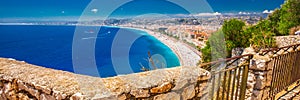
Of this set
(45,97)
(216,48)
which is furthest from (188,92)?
(216,48)

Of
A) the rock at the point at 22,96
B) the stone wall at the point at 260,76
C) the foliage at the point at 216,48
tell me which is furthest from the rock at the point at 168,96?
the foliage at the point at 216,48

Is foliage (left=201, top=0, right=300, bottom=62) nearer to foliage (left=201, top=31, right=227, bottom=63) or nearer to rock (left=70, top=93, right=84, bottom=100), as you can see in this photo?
foliage (left=201, top=31, right=227, bottom=63)

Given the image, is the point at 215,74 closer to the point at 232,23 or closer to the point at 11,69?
the point at 11,69

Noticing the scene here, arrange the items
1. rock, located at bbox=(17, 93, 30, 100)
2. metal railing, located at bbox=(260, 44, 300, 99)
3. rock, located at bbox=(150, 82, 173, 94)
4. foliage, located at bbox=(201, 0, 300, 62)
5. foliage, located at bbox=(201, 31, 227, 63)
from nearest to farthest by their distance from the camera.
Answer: rock, located at bbox=(150, 82, 173, 94) < rock, located at bbox=(17, 93, 30, 100) < metal railing, located at bbox=(260, 44, 300, 99) < foliage, located at bbox=(201, 0, 300, 62) < foliage, located at bbox=(201, 31, 227, 63)

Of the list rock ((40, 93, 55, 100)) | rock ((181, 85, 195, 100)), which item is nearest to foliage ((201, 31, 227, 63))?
rock ((181, 85, 195, 100))

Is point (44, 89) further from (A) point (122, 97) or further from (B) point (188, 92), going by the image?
(B) point (188, 92)

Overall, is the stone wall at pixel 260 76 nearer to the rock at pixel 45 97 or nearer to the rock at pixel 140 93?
the rock at pixel 140 93

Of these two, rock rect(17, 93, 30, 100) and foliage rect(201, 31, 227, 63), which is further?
foliage rect(201, 31, 227, 63)
